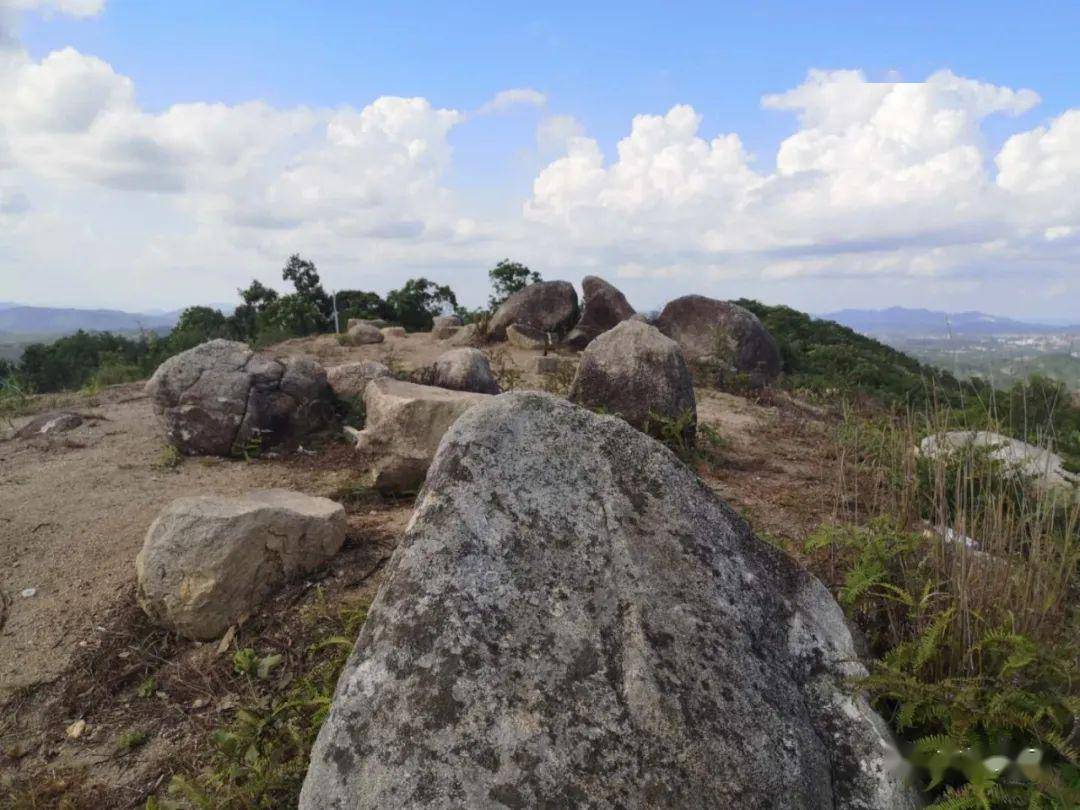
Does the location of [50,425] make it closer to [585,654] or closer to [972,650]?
[585,654]

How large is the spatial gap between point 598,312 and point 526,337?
67.3 inches

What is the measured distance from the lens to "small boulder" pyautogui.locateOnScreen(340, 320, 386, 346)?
17453mm

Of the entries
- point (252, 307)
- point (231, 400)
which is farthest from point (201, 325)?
point (231, 400)

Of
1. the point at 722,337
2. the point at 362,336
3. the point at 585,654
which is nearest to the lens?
the point at 585,654

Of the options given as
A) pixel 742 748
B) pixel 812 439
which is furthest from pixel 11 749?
pixel 812 439

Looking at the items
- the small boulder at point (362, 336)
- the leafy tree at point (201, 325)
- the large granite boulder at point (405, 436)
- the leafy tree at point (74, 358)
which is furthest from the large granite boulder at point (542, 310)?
the leafy tree at point (201, 325)

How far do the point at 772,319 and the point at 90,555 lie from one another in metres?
20.7

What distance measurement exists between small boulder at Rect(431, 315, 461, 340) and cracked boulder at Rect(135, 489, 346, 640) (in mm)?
13615

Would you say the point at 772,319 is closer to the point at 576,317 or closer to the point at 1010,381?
the point at 576,317

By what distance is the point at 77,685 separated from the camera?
4500mm

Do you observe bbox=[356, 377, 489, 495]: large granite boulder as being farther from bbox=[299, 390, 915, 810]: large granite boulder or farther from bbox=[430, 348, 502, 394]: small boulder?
bbox=[299, 390, 915, 810]: large granite boulder

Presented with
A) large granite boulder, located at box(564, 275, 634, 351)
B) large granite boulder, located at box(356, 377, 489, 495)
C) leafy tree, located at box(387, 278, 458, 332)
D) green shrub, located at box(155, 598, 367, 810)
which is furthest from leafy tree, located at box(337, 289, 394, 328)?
green shrub, located at box(155, 598, 367, 810)

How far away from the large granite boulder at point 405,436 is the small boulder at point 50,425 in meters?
4.84

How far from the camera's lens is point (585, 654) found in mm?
2678
